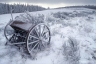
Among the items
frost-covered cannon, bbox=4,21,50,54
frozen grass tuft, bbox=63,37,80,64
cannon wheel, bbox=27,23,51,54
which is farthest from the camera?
cannon wheel, bbox=27,23,51,54

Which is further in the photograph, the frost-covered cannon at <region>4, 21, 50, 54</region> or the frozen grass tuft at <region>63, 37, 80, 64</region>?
the frozen grass tuft at <region>63, 37, 80, 64</region>

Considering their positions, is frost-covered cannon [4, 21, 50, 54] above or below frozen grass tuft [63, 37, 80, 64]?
above

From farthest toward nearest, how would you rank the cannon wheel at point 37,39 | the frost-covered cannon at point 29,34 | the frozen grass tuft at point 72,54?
the cannon wheel at point 37,39 < the frozen grass tuft at point 72,54 < the frost-covered cannon at point 29,34

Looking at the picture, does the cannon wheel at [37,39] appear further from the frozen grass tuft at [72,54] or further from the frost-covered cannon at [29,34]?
the frozen grass tuft at [72,54]

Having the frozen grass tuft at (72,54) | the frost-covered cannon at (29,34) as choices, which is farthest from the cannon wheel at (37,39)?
the frozen grass tuft at (72,54)

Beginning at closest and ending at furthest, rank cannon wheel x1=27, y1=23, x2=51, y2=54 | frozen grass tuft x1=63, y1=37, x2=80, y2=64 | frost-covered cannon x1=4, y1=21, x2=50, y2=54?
1. frost-covered cannon x1=4, y1=21, x2=50, y2=54
2. frozen grass tuft x1=63, y1=37, x2=80, y2=64
3. cannon wheel x1=27, y1=23, x2=51, y2=54

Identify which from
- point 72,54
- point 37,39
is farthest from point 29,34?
point 72,54

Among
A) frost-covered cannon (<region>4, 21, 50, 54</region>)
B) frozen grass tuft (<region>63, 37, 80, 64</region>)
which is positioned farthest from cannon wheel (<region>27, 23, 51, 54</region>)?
frozen grass tuft (<region>63, 37, 80, 64</region>)

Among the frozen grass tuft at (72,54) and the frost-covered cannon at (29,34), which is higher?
the frost-covered cannon at (29,34)

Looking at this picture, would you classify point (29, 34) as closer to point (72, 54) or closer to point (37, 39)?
point (37, 39)

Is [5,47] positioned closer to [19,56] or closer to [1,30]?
[19,56]

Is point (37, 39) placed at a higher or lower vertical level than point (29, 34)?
lower

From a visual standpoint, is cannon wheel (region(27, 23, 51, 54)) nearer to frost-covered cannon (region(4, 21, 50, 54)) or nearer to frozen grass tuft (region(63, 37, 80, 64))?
frost-covered cannon (region(4, 21, 50, 54))

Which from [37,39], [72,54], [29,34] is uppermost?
[29,34]
